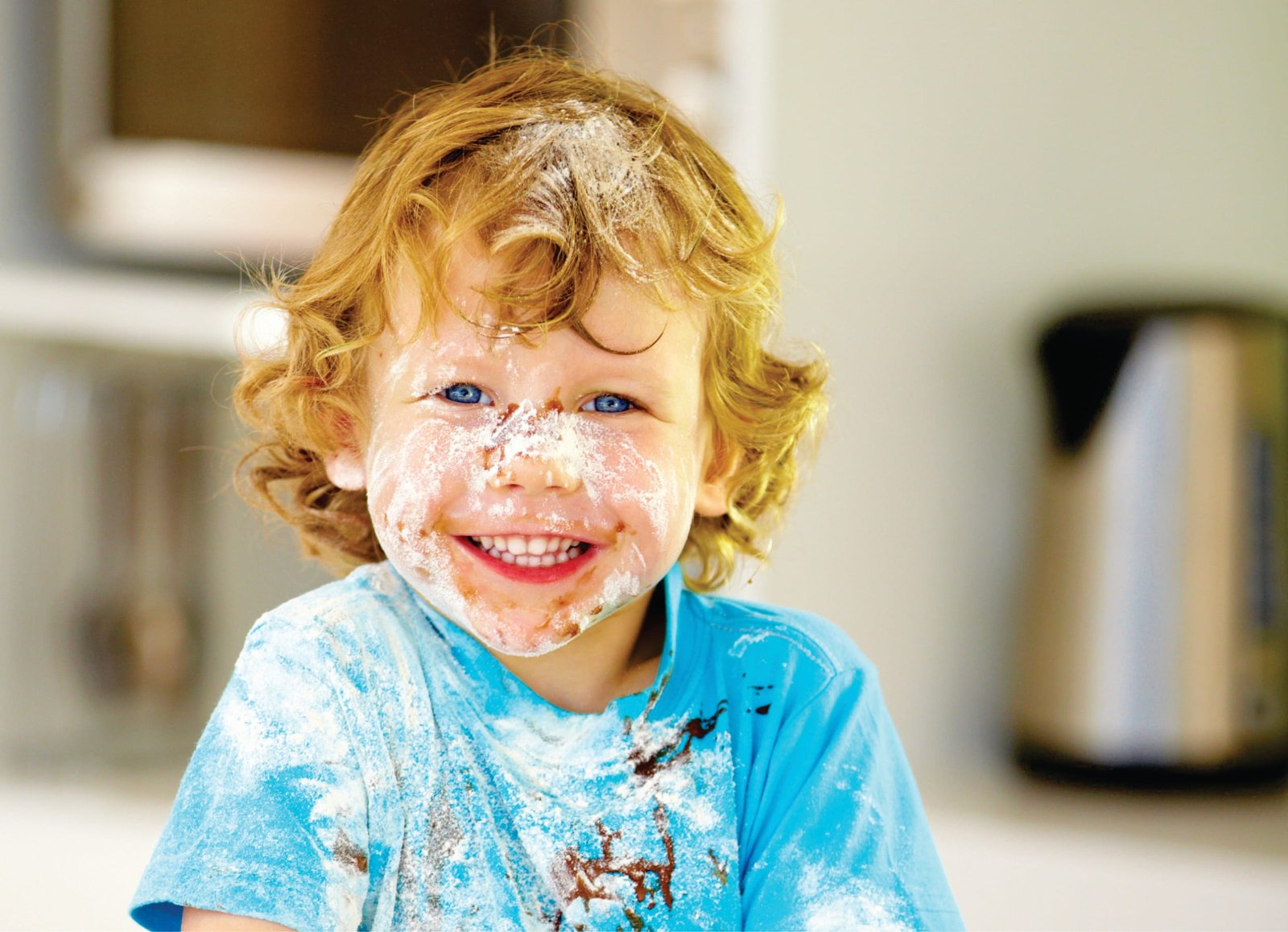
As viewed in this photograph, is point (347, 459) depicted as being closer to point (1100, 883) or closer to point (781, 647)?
point (781, 647)

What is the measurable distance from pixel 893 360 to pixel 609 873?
94 cm

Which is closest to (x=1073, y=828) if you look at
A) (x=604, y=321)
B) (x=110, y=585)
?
(x=604, y=321)

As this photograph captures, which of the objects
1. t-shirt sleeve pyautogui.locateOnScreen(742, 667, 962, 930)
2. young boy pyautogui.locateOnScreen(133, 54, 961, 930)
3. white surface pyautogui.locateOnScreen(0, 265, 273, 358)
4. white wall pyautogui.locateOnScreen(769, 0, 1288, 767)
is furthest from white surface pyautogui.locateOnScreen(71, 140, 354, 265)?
t-shirt sleeve pyautogui.locateOnScreen(742, 667, 962, 930)

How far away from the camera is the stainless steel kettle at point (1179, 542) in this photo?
1.34 meters

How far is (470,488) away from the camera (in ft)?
1.94

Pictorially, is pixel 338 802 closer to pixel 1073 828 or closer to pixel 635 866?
pixel 635 866

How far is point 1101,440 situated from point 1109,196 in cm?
30

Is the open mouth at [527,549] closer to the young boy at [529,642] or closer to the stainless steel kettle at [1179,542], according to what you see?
the young boy at [529,642]

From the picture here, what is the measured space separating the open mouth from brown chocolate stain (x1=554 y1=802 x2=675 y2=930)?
0.41 ft

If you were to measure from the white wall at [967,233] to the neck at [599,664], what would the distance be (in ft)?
2.37

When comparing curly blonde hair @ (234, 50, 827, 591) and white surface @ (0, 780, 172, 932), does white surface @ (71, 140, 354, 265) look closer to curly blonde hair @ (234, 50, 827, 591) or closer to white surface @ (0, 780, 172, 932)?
white surface @ (0, 780, 172, 932)

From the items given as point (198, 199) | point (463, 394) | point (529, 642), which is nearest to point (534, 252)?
point (463, 394)

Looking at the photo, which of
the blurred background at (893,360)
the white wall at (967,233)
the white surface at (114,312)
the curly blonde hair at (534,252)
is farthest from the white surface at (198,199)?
the curly blonde hair at (534,252)

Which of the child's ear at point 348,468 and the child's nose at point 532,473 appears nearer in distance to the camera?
the child's nose at point 532,473
